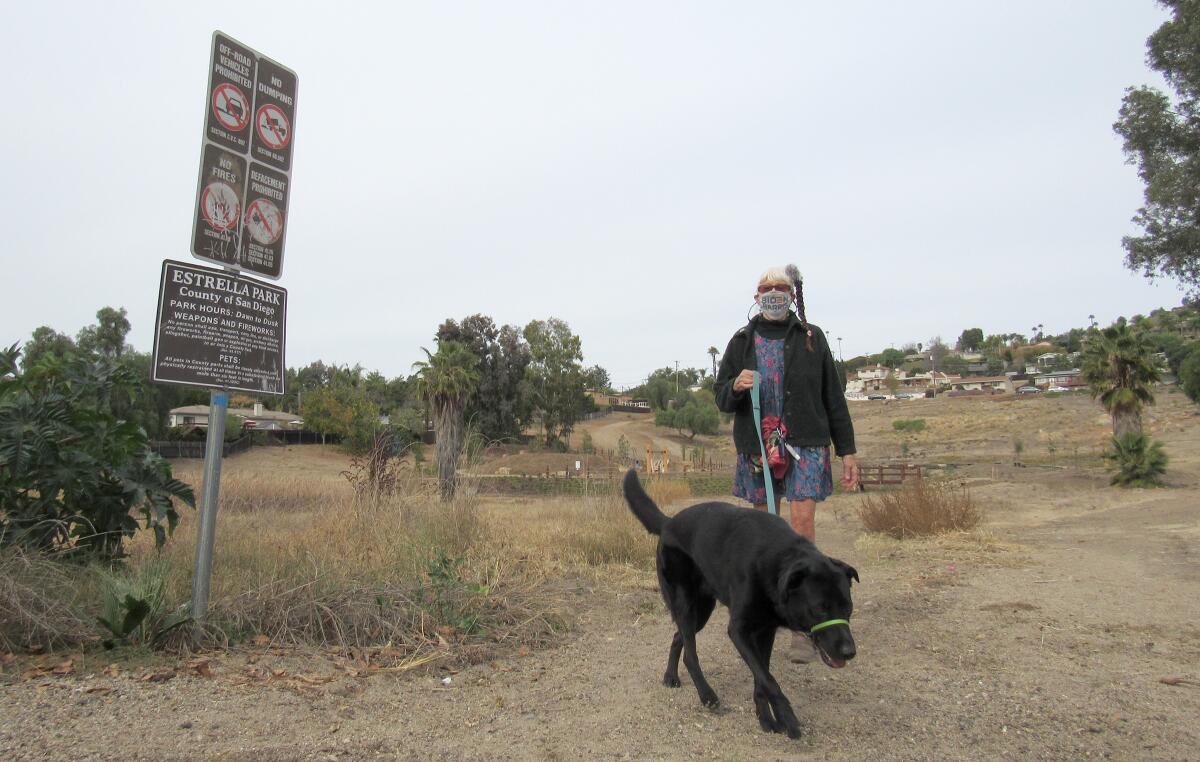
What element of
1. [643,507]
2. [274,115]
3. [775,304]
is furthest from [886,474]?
[274,115]

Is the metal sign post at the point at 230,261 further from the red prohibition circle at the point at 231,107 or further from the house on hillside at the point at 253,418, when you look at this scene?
the house on hillside at the point at 253,418

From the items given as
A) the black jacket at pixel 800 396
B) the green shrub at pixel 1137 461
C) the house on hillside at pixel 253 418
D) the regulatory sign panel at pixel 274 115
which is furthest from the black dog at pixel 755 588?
the house on hillside at pixel 253 418

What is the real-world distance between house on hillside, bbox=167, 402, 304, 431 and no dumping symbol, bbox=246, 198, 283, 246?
45.8 m

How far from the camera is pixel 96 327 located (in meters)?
57.2

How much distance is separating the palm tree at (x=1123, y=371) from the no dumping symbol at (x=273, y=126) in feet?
98.4

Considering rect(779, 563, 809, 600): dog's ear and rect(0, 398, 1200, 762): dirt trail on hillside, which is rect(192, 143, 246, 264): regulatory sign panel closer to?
rect(0, 398, 1200, 762): dirt trail on hillside

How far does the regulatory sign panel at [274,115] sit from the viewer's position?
14.5ft

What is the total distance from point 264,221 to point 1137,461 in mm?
23702

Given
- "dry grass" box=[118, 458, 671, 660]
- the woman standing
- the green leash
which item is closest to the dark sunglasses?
the woman standing

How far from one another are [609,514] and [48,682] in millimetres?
5127

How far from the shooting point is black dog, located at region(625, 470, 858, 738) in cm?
268

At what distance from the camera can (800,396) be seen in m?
4.16

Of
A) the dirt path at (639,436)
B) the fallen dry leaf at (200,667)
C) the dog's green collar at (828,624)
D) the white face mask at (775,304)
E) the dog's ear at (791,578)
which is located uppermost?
the white face mask at (775,304)

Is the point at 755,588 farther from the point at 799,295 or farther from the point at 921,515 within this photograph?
the point at 921,515
